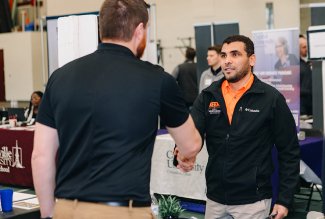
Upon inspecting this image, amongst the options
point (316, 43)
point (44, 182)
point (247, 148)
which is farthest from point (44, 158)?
point (316, 43)

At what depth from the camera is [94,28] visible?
8.95ft

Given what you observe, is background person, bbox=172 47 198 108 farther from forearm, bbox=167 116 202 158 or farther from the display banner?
forearm, bbox=167 116 202 158

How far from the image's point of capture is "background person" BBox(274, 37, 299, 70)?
553 centimetres

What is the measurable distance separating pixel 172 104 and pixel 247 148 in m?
1.05

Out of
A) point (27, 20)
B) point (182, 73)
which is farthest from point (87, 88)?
point (27, 20)

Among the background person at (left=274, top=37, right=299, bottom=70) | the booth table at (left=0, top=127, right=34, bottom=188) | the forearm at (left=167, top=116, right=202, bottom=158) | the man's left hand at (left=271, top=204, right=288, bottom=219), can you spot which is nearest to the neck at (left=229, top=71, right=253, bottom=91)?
the man's left hand at (left=271, top=204, right=288, bottom=219)

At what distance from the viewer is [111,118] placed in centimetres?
167

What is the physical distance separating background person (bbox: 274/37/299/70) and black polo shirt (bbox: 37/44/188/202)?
3.97 meters

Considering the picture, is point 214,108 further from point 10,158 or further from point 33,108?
point 33,108

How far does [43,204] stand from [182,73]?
22.9 ft

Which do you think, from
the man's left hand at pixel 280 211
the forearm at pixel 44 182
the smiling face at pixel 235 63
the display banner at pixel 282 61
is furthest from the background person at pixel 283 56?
the forearm at pixel 44 182

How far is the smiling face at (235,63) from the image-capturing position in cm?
281

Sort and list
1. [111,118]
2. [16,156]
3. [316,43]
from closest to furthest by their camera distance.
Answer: [111,118], [316,43], [16,156]

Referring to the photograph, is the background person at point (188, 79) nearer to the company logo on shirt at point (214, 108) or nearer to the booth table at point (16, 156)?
the booth table at point (16, 156)
